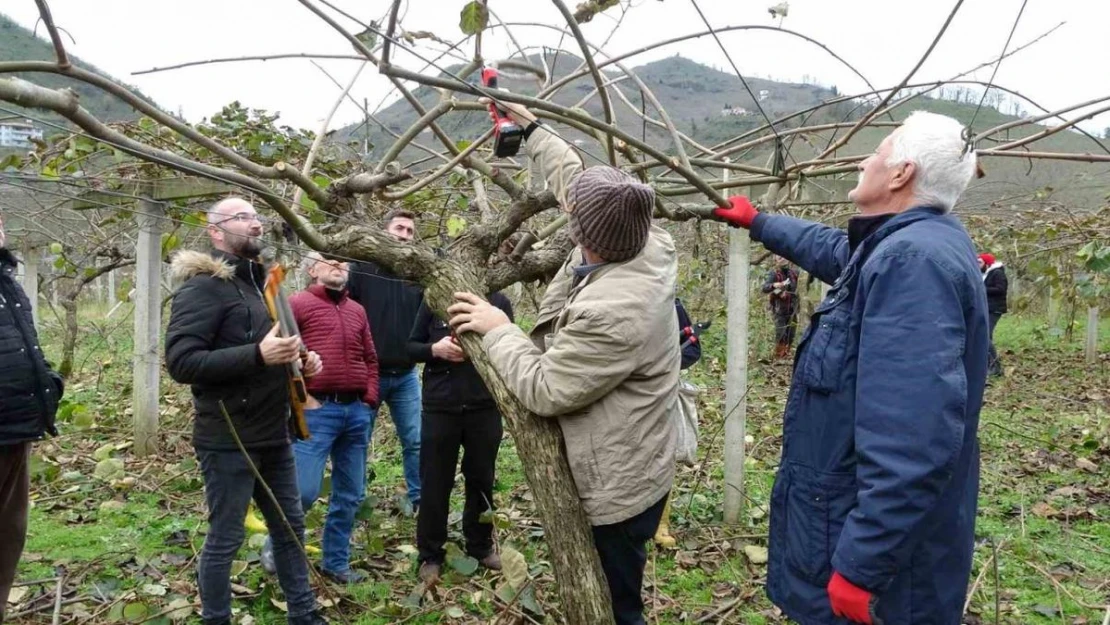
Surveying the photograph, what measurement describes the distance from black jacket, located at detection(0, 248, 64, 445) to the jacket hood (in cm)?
64

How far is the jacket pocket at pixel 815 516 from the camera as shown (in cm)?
166

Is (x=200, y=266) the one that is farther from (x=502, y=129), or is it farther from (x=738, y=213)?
(x=738, y=213)

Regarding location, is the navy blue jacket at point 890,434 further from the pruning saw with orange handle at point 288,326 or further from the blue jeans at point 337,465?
the blue jeans at point 337,465

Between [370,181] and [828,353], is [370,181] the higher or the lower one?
the higher one

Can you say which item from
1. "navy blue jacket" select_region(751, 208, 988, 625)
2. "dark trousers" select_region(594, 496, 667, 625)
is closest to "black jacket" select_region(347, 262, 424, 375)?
"dark trousers" select_region(594, 496, 667, 625)

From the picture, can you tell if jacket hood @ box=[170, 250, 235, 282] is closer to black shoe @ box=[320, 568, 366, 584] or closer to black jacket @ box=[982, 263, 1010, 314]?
black shoe @ box=[320, 568, 366, 584]

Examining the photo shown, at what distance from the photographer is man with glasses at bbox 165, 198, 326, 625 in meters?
2.68

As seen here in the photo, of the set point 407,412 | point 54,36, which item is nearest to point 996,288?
point 407,412

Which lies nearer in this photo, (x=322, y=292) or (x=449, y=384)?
(x=449, y=384)

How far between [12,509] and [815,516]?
118 inches

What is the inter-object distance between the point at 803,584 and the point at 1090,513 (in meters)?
4.08

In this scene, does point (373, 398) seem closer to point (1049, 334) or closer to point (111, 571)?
point (111, 571)

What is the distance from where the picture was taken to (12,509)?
2.90 metres

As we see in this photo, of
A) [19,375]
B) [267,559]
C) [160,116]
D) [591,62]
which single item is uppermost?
[591,62]
